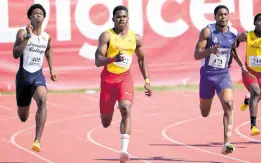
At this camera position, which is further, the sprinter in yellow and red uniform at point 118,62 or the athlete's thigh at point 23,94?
the athlete's thigh at point 23,94

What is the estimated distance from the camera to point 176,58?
21.7 meters

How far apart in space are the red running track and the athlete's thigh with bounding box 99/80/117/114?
0.71 meters

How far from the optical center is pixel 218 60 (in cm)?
1281

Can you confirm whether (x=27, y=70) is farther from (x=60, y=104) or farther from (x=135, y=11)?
(x=135, y=11)

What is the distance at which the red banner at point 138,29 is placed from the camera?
70.7 ft

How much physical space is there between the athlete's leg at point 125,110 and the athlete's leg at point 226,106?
4.47ft

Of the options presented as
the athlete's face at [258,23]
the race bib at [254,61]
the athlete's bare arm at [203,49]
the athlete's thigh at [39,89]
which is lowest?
the athlete's thigh at [39,89]

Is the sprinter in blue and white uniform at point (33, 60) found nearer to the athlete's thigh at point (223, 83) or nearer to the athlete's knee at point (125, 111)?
the athlete's knee at point (125, 111)

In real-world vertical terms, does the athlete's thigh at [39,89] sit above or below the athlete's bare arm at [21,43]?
below

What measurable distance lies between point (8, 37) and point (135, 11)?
3.10 metres

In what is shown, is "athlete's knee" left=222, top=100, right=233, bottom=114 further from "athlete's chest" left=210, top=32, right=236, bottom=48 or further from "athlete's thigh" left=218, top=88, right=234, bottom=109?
"athlete's chest" left=210, top=32, right=236, bottom=48

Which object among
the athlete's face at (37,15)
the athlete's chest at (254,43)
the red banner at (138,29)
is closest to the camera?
the athlete's face at (37,15)

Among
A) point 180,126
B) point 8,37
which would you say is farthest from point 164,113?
point 8,37

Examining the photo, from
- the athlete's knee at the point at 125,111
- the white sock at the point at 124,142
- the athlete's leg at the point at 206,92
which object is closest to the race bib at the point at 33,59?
the athlete's knee at the point at 125,111
